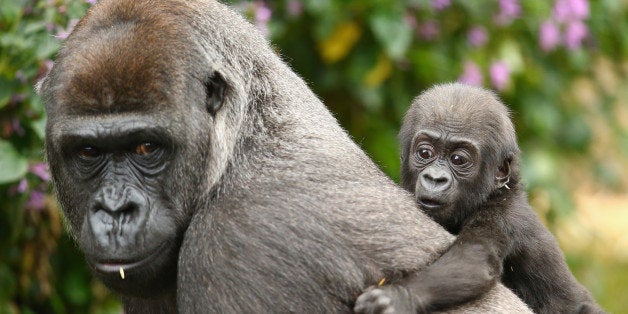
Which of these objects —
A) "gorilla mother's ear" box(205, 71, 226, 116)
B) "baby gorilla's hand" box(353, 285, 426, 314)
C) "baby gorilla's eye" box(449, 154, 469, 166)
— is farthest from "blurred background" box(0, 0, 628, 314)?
"baby gorilla's hand" box(353, 285, 426, 314)

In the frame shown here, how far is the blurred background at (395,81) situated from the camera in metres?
6.26

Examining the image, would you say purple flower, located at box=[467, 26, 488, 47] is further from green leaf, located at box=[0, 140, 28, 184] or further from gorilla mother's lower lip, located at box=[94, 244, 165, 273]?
gorilla mother's lower lip, located at box=[94, 244, 165, 273]

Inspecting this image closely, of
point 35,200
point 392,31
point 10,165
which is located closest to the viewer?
point 10,165

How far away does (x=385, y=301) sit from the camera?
4.16 meters

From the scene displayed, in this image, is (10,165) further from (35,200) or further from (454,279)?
(454,279)

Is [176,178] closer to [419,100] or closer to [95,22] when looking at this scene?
[95,22]

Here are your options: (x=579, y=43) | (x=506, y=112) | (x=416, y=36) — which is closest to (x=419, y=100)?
(x=506, y=112)

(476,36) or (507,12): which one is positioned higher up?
(507,12)

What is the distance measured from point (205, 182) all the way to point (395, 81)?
481 centimetres

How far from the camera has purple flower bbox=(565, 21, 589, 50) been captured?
9.34 metres

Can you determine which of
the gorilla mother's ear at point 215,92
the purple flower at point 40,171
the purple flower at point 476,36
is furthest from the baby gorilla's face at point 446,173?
the purple flower at point 476,36

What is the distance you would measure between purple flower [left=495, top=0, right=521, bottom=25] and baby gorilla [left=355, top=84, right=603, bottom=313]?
369 cm

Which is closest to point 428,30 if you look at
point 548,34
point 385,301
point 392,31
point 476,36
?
point 476,36

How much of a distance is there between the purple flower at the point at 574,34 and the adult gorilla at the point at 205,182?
5.10 meters
